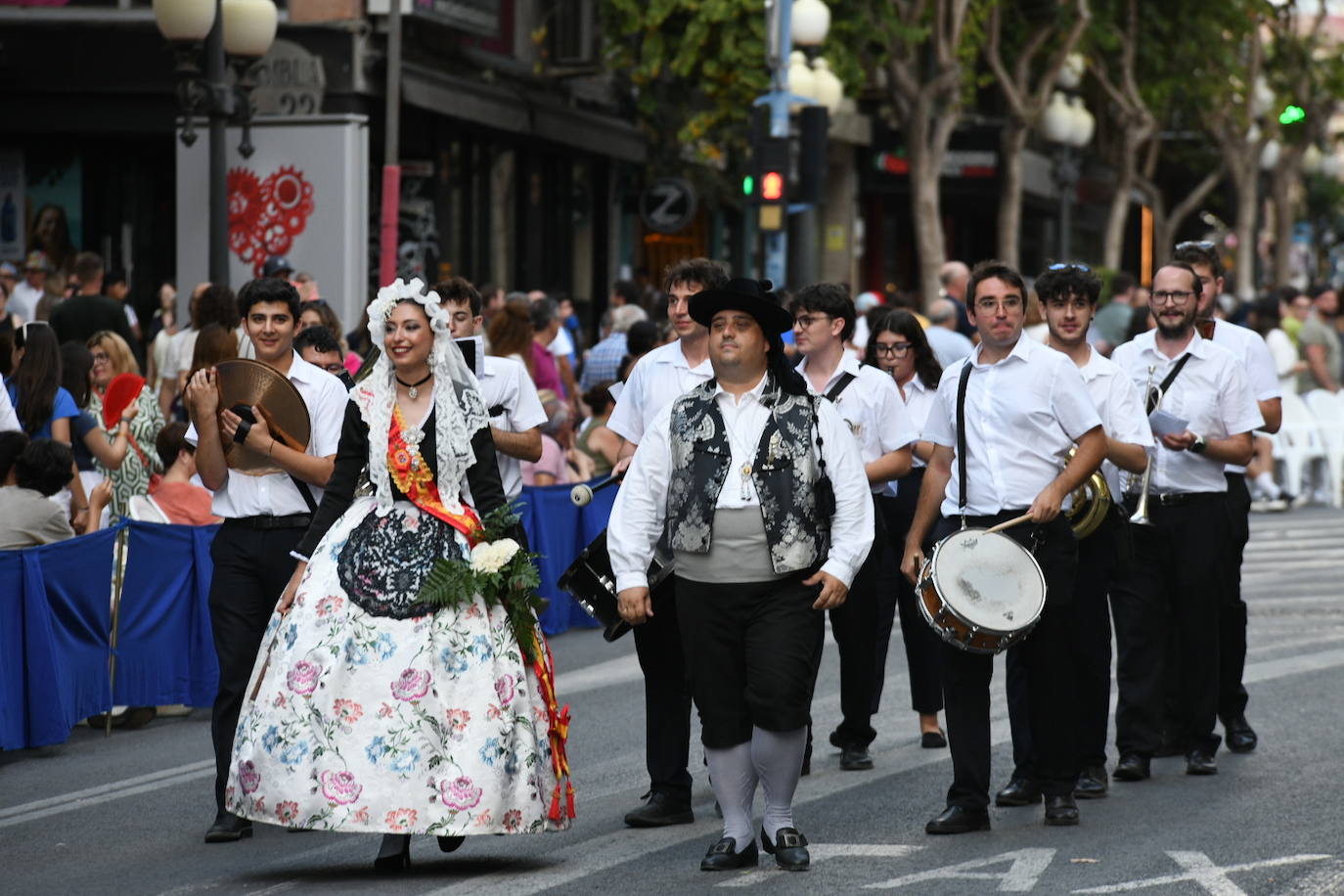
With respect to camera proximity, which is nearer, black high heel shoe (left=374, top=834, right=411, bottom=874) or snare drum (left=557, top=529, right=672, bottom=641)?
black high heel shoe (left=374, top=834, right=411, bottom=874)

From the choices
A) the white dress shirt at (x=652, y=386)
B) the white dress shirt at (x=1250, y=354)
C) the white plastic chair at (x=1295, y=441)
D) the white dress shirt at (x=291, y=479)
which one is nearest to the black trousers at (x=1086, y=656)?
the white dress shirt at (x=1250, y=354)

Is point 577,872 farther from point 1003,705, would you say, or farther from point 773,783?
point 1003,705

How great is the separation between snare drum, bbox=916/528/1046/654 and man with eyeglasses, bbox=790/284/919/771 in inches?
59.9

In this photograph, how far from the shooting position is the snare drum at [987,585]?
8.04 metres

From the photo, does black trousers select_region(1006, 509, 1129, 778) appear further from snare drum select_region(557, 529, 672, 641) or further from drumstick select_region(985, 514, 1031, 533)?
snare drum select_region(557, 529, 672, 641)

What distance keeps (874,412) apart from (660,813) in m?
2.02

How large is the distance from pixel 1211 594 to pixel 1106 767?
820 millimetres

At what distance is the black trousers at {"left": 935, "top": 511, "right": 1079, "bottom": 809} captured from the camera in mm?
8359

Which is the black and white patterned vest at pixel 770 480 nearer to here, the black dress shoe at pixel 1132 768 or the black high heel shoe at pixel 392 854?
the black high heel shoe at pixel 392 854

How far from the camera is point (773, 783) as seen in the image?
7.68m

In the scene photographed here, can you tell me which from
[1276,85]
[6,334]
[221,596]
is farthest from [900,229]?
[221,596]

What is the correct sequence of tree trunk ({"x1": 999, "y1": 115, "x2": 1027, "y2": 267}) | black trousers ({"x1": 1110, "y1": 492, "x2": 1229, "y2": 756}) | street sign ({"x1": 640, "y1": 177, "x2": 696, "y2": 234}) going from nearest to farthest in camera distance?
black trousers ({"x1": 1110, "y1": 492, "x2": 1229, "y2": 756}) < street sign ({"x1": 640, "y1": 177, "x2": 696, "y2": 234}) < tree trunk ({"x1": 999, "y1": 115, "x2": 1027, "y2": 267})

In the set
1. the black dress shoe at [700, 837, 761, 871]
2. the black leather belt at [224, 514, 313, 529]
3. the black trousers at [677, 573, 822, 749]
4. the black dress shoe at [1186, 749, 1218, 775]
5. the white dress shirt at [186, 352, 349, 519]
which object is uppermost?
the white dress shirt at [186, 352, 349, 519]

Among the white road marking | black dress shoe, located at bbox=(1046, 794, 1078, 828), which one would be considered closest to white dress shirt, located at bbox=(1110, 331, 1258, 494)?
black dress shoe, located at bbox=(1046, 794, 1078, 828)
